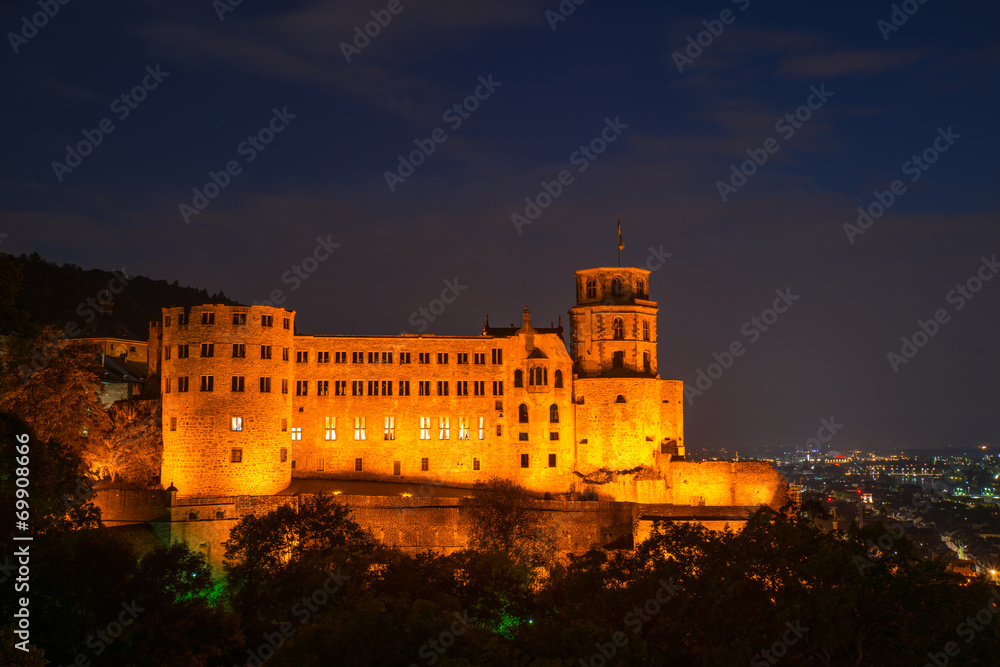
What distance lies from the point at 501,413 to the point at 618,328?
10.7m

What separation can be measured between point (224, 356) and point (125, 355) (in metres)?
27.6

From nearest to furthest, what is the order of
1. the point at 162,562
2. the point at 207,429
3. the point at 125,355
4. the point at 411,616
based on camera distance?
the point at 411,616, the point at 162,562, the point at 207,429, the point at 125,355

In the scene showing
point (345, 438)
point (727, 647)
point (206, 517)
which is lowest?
point (727, 647)

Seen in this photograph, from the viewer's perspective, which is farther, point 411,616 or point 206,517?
point 206,517

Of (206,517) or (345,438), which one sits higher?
(345,438)

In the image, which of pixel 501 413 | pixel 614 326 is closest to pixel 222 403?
pixel 501 413

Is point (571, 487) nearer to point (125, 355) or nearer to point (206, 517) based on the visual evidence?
point (206, 517)

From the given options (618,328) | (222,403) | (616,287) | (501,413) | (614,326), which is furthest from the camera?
(616,287)

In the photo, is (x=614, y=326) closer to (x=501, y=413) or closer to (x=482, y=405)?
(x=501, y=413)

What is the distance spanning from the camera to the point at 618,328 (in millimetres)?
71125

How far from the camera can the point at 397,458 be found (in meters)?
67.6

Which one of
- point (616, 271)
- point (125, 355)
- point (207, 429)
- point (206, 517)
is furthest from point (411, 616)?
point (125, 355)

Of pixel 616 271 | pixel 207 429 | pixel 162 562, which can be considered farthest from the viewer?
pixel 616 271

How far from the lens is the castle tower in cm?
7081
